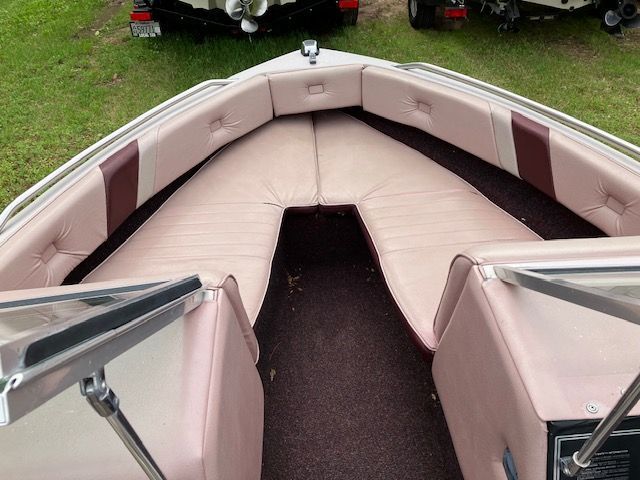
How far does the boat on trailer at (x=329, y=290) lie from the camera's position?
86 centimetres

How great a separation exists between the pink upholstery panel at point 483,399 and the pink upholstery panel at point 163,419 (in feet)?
1.69

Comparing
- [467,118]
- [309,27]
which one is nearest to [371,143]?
[467,118]

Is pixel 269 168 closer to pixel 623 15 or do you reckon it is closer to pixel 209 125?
pixel 209 125

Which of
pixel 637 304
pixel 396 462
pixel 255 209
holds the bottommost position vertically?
pixel 396 462

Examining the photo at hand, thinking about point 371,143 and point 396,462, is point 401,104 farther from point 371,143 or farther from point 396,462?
point 396,462

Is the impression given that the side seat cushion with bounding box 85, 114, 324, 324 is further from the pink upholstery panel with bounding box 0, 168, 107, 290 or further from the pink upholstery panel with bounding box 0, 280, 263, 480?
the pink upholstery panel with bounding box 0, 280, 263, 480

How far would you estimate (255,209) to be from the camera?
2.07 metres

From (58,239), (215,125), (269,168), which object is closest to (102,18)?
(215,125)

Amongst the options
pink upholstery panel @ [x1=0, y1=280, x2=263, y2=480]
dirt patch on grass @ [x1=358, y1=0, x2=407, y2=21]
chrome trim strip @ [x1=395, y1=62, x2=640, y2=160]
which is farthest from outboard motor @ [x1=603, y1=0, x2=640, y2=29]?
pink upholstery panel @ [x1=0, y1=280, x2=263, y2=480]

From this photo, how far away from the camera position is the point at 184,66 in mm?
3828

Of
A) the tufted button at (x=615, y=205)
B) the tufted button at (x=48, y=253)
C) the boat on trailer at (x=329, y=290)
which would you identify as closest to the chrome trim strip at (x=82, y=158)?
the boat on trailer at (x=329, y=290)

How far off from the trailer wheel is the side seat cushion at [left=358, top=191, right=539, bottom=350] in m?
2.54

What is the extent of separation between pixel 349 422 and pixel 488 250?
0.88 meters

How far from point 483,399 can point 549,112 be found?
3.82 ft
